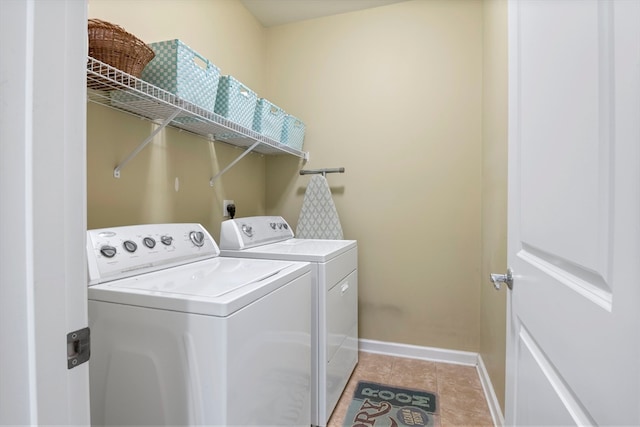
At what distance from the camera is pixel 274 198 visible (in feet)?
8.47

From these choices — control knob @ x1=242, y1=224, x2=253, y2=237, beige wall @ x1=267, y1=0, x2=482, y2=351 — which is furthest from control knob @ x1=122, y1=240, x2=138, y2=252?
beige wall @ x1=267, y1=0, x2=482, y2=351

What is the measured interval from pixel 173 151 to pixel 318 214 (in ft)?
3.53

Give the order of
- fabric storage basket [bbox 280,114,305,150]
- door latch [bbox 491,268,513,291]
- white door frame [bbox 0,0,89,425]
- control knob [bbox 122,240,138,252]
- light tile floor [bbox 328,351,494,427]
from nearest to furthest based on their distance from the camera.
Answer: white door frame [bbox 0,0,89,425] < door latch [bbox 491,268,513,291] < control knob [bbox 122,240,138,252] < light tile floor [bbox 328,351,494,427] < fabric storage basket [bbox 280,114,305,150]

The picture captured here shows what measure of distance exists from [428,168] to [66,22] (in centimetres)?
212

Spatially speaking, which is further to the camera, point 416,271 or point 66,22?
point 416,271

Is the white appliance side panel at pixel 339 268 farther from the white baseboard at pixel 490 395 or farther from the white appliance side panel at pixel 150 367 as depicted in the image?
the white baseboard at pixel 490 395

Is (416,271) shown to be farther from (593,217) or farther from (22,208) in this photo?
(22,208)

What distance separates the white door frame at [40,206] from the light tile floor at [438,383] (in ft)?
4.98

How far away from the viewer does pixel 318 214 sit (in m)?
2.30

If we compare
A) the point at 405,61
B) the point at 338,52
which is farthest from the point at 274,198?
the point at 405,61

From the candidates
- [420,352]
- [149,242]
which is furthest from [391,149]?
[149,242]

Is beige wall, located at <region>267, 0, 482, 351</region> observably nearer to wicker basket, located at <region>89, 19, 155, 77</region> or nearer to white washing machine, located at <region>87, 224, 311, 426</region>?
white washing machine, located at <region>87, 224, 311, 426</region>

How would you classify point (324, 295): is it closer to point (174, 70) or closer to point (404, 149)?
point (174, 70)

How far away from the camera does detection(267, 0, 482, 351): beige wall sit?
215 cm
